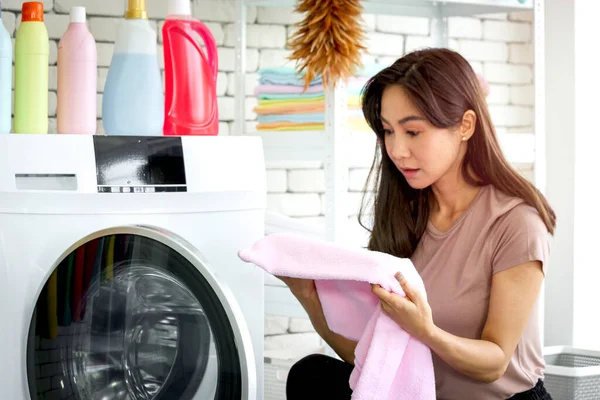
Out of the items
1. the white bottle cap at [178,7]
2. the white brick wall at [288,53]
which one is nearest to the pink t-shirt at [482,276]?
the white bottle cap at [178,7]

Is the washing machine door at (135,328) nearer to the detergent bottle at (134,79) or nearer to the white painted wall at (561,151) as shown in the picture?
the detergent bottle at (134,79)

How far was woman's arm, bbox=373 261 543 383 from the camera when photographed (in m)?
1.56

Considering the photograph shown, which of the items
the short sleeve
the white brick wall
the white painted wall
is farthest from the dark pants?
the white painted wall

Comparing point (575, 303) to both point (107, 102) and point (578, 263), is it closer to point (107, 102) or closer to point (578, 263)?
point (578, 263)

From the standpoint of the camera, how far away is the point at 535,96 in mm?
2918

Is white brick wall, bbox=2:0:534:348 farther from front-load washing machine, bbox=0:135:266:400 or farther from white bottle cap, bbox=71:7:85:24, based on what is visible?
front-load washing machine, bbox=0:135:266:400

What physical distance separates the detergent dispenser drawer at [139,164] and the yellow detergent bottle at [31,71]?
0.62ft

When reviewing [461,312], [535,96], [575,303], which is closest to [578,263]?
[575,303]

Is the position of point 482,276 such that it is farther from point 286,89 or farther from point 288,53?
point 288,53

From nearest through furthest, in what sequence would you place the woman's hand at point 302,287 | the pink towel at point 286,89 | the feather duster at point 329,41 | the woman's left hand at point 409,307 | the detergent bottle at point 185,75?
the woman's left hand at point 409,307, the woman's hand at point 302,287, the detergent bottle at point 185,75, the feather duster at point 329,41, the pink towel at point 286,89

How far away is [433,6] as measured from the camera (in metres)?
3.17

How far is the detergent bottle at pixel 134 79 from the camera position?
197 centimetres

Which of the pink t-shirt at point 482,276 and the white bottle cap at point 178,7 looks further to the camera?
the white bottle cap at point 178,7

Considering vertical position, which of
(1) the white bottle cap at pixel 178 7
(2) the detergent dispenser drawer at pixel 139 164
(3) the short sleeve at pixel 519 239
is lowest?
(3) the short sleeve at pixel 519 239
